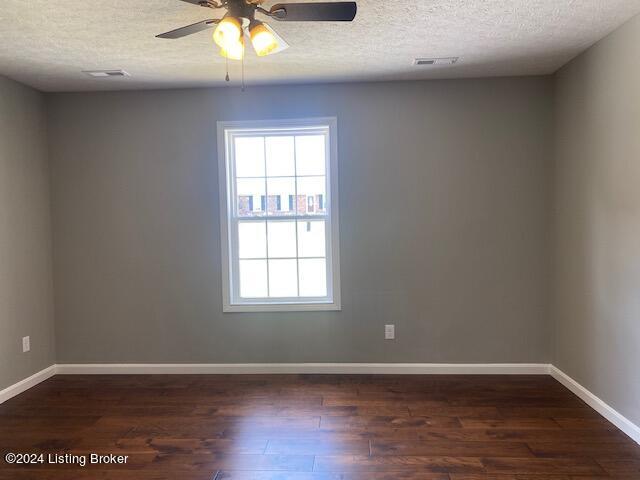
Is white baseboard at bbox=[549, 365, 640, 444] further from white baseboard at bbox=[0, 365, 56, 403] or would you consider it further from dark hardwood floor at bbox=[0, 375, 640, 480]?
white baseboard at bbox=[0, 365, 56, 403]

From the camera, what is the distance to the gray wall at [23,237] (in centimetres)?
340

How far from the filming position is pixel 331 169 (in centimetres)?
376

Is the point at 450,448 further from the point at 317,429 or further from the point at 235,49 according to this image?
the point at 235,49

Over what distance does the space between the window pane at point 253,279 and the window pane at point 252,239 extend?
0.07 metres

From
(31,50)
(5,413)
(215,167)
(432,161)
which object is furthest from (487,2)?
(5,413)

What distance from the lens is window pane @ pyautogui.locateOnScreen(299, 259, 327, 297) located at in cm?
390

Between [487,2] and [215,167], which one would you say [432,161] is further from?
[215,167]

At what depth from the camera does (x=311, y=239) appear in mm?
Result: 3893

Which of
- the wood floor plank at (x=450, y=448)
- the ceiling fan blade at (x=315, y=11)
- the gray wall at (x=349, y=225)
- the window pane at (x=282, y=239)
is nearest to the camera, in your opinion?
the ceiling fan blade at (x=315, y=11)

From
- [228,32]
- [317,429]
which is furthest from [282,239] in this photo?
[228,32]

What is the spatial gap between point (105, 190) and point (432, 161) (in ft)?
9.37

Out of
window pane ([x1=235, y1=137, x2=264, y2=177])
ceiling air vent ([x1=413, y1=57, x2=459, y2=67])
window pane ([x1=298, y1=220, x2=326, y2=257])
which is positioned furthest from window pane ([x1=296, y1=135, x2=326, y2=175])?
ceiling air vent ([x1=413, y1=57, x2=459, y2=67])

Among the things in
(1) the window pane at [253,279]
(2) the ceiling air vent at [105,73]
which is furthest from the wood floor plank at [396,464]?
(2) the ceiling air vent at [105,73]

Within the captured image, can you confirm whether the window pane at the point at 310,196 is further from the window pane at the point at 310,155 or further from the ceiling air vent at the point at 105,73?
the ceiling air vent at the point at 105,73
